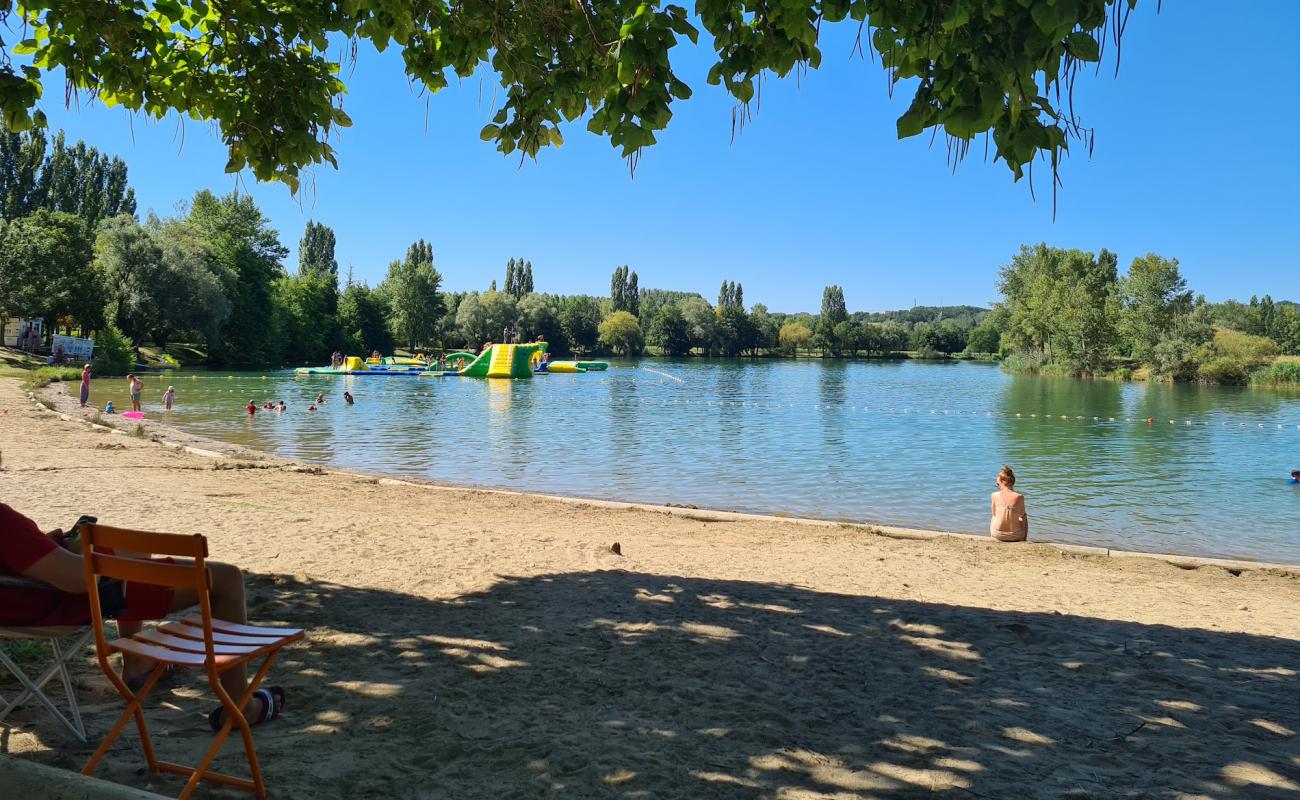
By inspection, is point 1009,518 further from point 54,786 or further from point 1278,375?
point 1278,375

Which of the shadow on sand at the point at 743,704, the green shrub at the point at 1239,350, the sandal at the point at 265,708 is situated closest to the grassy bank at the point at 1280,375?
the green shrub at the point at 1239,350

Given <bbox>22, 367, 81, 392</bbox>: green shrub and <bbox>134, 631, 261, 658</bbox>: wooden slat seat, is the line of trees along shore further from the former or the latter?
<bbox>134, 631, 261, 658</bbox>: wooden slat seat

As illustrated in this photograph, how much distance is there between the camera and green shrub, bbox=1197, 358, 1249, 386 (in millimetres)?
61469

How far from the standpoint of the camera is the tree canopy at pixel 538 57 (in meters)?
3.07

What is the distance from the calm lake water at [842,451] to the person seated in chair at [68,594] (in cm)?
1098

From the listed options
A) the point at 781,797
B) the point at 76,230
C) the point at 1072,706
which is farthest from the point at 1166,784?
the point at 76,230

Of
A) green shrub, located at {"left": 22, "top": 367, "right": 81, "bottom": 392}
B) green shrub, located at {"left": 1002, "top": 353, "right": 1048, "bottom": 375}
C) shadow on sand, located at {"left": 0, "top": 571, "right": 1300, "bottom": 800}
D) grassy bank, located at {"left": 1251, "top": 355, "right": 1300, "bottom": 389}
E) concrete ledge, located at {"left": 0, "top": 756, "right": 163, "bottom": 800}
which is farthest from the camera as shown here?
green shrub, located at {"left": 1002, "top": 353, "right": 1048, "bottom": 375}

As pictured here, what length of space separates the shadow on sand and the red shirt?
554 millimetres

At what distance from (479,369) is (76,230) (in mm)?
26197

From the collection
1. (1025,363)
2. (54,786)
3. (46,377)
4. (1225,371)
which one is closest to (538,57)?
(54,786)

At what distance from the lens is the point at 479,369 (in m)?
56.0

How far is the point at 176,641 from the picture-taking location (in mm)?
2910

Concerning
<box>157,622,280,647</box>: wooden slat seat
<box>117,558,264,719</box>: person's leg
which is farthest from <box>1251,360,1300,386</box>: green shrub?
<box>157,622,280,647</box>: wooden slat seat

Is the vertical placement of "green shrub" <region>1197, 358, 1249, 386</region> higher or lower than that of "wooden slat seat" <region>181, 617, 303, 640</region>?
higher
